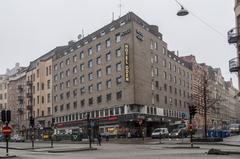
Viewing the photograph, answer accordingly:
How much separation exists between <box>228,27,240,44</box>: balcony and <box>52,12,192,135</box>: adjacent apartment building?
2761 cm

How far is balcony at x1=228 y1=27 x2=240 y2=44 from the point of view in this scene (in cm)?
3959

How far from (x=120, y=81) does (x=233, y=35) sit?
37.1m

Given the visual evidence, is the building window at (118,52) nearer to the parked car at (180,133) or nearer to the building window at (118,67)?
the building window at (118,67)

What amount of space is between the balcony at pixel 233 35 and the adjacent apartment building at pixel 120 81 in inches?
1087

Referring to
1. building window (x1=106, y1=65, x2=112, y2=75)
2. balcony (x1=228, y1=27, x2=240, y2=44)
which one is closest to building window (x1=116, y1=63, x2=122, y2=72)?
building window (x1=106, y1=65, x2=112, y2=75)

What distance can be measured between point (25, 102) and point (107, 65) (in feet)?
146

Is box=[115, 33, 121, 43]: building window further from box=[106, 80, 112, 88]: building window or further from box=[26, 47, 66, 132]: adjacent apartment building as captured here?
box=[26, 47, 66, 132]: adjacent apartment building

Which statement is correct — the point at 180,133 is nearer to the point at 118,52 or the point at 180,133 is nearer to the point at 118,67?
the point at 118,67

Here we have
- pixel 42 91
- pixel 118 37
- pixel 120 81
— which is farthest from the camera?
pixel 42 91

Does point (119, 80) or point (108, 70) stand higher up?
point (108, 70)

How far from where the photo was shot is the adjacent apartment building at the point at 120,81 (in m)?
73.1

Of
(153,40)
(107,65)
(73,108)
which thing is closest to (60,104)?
(73,108)

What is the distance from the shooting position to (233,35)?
1577 inches

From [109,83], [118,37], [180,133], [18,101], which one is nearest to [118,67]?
[109,83]
